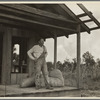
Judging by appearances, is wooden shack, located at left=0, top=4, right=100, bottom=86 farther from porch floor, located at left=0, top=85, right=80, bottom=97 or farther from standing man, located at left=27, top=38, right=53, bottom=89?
porch floor, located at left=0, top=85, right=80, bottom=97

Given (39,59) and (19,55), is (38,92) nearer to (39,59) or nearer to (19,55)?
(39,59)

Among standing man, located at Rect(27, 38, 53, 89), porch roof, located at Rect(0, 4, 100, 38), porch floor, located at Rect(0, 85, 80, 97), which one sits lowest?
porch floor, located at Rect(0, 85, 80, 97)

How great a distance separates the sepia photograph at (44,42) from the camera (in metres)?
8.37

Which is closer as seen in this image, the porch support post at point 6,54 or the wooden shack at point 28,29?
the wooden shack at point 28,29

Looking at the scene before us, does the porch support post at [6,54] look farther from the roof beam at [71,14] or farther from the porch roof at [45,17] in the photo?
the roof beam at [71,14]

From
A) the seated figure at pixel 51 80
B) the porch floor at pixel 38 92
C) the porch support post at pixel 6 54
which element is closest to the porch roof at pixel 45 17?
the porch support post at pixel 6 54

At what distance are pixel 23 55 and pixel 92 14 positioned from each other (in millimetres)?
4149

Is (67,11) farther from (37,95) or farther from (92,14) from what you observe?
(37,95)

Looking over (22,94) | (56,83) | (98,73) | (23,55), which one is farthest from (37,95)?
(98,73)

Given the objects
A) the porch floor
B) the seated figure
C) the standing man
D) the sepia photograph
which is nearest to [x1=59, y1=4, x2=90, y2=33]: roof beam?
the sepia photograph

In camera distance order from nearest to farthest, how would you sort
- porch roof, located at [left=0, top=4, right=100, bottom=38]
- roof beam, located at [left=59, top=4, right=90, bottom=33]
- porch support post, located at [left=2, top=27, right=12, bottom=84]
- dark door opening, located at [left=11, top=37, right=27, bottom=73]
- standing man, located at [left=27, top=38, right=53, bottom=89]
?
1. porch roof, located at [left=0, top=4, right=100, bottom=38]
2. standing man, located at [left=27, top=38, right=53, bottom=89]
3. roof beam, located at [left=59, top=4, right=90, bottom=33]
4. porch support post, located at [left=2, top=27, right=12, bottom=84]
5. dark door opening, located at [left=11, top=37, right=27, bottom=73]

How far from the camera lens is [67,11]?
30.6ft

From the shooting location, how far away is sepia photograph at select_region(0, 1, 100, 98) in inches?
329

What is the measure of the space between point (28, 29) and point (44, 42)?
1226 millimetres
